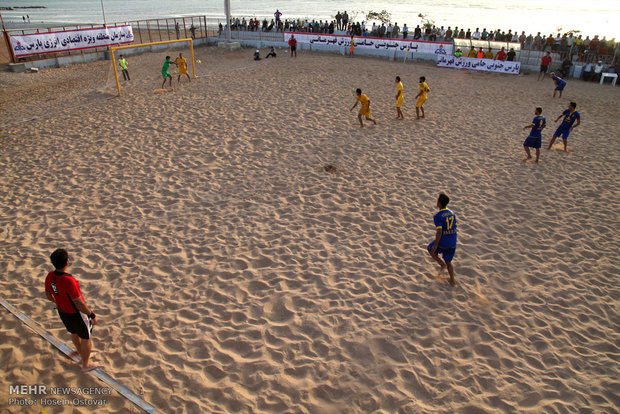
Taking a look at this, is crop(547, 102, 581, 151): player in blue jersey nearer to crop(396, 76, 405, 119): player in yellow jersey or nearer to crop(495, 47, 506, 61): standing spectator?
crop(396, 76, 405, 119): player in yellow jersey

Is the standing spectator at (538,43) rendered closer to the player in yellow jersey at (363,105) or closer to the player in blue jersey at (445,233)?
the player in yellow jersey at (363,105)

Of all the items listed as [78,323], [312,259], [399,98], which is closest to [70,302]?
[78,323]

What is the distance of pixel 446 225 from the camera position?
16.6 feet

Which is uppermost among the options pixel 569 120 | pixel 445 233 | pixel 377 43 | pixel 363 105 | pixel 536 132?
pixel 377 43

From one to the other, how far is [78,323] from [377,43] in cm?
2322

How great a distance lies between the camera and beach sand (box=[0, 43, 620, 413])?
3936mm

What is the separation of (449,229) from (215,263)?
335cm

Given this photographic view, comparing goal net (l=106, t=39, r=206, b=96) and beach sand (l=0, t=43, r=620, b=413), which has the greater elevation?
goal net (l=106, t=39, r=206, b=96)

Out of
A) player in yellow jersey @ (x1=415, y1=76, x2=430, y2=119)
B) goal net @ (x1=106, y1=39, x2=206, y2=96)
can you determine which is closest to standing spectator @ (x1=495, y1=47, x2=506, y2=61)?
player in yellow jersey @ (x1=415, y1=76, x2=430, y2=119)

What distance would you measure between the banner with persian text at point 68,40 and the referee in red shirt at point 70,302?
1990 centimetres

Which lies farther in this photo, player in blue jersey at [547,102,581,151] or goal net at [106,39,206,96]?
goal net at [106,39,206,96]

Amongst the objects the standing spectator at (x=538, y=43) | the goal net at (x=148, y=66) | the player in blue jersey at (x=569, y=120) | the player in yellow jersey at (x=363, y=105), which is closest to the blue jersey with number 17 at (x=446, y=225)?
the player in yellow jersey at (x=363, y=105)

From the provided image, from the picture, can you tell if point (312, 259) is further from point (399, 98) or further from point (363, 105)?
point (399, 98)

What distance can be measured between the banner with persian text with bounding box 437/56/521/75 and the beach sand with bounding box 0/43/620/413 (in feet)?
29.9
